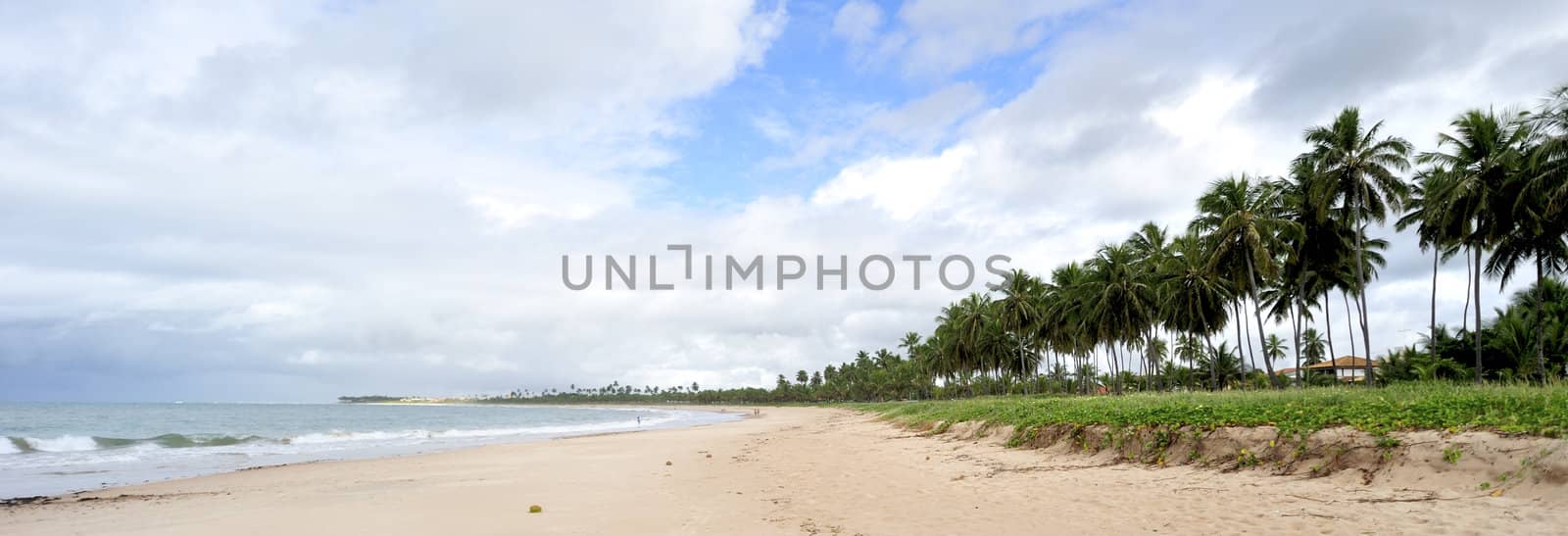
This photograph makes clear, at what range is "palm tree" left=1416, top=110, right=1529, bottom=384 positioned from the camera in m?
26.1

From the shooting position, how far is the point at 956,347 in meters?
76.2

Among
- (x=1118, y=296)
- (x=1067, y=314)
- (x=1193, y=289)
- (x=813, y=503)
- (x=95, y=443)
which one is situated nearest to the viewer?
(x=813, y=503)

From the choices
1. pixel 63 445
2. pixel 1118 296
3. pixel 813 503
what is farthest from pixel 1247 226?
pixel 63 445

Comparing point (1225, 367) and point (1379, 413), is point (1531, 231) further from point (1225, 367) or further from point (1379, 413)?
point (1225, 367)

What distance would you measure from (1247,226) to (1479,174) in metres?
7.52

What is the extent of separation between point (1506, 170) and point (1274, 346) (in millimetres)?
68677

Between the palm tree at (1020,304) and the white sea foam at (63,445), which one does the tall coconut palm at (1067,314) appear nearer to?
the palm tree at (1020,304)

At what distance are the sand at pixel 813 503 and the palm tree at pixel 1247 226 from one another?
21.5 metres

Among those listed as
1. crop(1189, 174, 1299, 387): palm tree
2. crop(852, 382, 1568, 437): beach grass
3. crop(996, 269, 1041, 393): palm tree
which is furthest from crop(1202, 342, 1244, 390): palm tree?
crop(852, 382, 1568, 437): beach grass

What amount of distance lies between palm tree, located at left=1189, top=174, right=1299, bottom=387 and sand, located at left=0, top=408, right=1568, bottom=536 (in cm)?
2151

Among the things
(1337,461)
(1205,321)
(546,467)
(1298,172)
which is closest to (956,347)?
(1205,321)

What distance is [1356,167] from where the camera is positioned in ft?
98.5

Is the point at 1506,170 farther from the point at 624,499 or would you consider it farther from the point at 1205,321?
the point at 624,499

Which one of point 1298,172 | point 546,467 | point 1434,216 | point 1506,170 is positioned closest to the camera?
point 546,467
